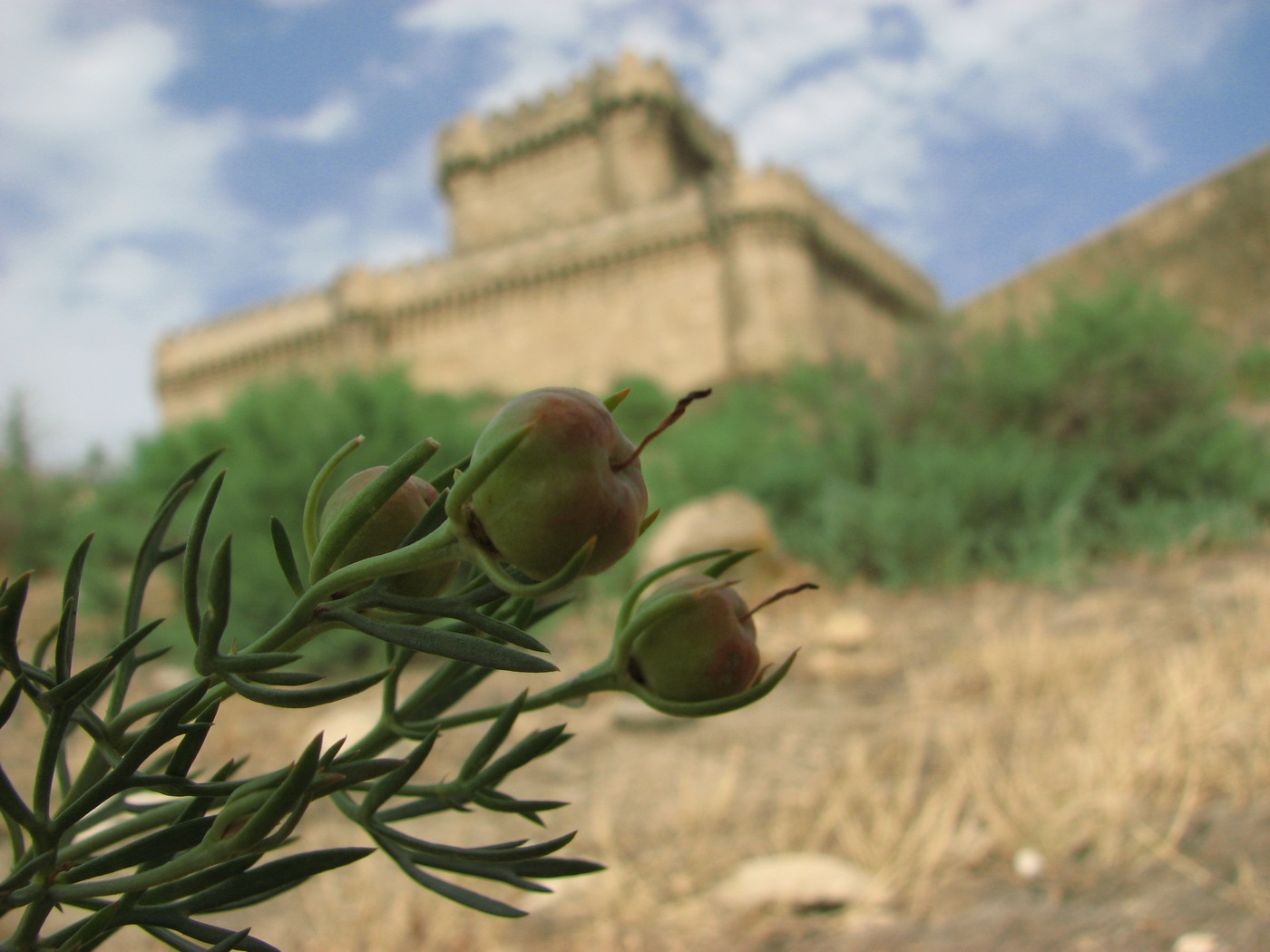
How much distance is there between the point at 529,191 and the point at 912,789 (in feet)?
65.7

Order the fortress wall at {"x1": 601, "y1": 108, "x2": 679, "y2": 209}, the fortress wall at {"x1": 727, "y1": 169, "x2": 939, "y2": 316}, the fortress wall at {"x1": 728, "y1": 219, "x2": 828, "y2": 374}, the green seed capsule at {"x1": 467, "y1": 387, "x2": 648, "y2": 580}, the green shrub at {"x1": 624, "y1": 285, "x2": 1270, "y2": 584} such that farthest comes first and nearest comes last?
the fortress wall at {"x1": 601, "y1": 108, "x2": 679, "y2": 209}
the fortress wall at {"x1": 727, "y1": 169, "x2": 939, "y2": 316}
the fortress wall at {"x1": 728, "y1": 219, "x2": 828, "y2": 374}
the green shrub at {"x1": 624, "y1": 285, "x2": 1270, "y2": 584}
the green seed capsule at {"x1": 467, "y1": 387, "x2": 648, "y2": 580}

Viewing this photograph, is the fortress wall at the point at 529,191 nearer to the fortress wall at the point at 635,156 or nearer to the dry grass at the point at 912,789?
the fortress wall at the point at 635,156

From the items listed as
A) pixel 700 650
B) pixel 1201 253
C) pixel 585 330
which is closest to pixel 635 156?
pixel 585 330

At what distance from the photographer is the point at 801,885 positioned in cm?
257

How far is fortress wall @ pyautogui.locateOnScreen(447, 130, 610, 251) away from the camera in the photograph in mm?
20766

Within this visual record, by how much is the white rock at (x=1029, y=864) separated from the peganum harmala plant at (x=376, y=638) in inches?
92.3

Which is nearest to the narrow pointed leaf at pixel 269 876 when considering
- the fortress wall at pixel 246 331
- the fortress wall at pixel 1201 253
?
the fortress wall at pixel 1201 253

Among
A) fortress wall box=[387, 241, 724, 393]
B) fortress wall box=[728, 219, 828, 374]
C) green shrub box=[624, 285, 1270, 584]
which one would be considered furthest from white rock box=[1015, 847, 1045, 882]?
fortress wall box=[387, 241, 724, 393]

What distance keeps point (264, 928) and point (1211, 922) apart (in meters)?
2.47

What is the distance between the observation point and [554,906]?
2.80 m

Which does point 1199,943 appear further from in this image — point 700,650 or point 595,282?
point 595,282

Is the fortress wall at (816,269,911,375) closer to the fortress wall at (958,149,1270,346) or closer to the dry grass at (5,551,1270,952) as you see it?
the fortress wall at (958,149,1270,346)

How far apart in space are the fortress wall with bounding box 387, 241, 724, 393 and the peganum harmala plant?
54.8 feet

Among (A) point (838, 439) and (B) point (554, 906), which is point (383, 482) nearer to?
(B) point (554, 906)
